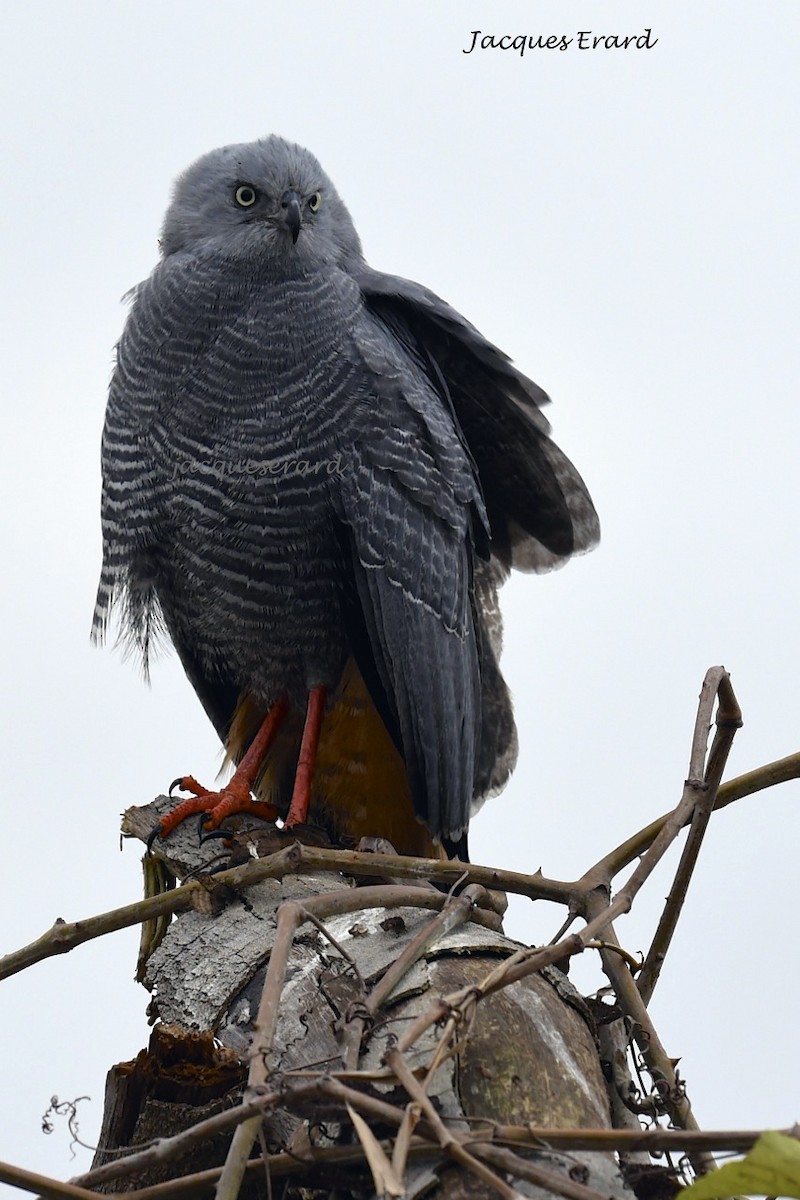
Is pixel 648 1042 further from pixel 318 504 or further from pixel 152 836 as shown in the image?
pixel 318 504

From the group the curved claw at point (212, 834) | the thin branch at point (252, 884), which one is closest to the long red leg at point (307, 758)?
the curved claw at point (212, 834)

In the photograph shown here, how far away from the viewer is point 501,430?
5359mm

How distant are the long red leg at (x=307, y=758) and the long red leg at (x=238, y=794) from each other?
8 cm

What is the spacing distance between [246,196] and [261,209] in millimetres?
112

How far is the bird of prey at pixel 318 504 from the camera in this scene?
4723 millimetres

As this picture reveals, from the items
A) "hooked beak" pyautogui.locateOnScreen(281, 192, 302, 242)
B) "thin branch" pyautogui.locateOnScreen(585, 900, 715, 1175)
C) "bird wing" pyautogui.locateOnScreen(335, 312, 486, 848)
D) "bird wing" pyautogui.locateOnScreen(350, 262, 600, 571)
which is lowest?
"thin branch" pyautogui.locateOnScreen(585, 900, 715, 1175)

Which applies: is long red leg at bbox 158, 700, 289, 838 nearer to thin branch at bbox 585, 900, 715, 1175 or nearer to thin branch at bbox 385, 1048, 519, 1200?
thin branch at bbox 585, 900, 715, 1175

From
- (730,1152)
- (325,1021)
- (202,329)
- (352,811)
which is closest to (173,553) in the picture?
(202,329)

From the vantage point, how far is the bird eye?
17.5 ft

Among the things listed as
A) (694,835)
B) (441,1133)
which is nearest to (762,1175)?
(441,1133)

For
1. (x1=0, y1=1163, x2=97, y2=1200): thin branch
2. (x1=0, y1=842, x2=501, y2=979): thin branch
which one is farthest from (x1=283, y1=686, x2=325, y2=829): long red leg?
(x1=0, y1=1163, x2=97, y2=1200): thin branch

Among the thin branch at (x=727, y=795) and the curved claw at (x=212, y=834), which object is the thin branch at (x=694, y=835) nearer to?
the thin branch at (x=727, y=795)

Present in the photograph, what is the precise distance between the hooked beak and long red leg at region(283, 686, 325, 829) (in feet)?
5.54

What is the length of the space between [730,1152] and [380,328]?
12.0 feet
